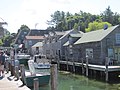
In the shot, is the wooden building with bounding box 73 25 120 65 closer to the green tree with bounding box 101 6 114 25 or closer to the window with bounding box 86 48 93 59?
the window with bounding box 86 48 93 59

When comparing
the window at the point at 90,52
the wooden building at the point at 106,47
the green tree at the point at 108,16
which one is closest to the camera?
the wooden building at the point at 106,47

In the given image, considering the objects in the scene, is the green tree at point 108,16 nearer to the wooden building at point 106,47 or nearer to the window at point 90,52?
the window at point 90,52

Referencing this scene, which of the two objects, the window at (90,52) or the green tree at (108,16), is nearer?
the window at (90,52)

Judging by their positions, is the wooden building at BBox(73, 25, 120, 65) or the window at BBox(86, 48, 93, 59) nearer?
the wooden building at BBox(73, 25, 120, 65)

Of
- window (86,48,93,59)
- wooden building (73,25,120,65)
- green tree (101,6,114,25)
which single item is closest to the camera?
wooden building (73,25,120,65)

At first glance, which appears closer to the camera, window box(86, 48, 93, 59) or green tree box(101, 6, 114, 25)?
window box(86, 48, 93, 59)

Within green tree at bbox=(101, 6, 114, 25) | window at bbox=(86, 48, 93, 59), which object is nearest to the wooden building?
window at bbox=(86, 48, 93, 59)

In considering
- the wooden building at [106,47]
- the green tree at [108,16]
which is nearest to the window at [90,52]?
the wooden building at [106,47]

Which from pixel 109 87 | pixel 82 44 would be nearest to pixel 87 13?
pixel 82 44

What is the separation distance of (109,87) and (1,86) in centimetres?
1132

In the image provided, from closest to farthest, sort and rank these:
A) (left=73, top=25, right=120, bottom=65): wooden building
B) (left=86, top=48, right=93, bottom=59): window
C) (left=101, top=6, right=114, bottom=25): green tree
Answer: (left=73, top=25, right=120, bottom=65): wooden building → (left=86, top=48, right=93, bottom=59): window → (left=101, top=6, right=114, bottom=25): green tree

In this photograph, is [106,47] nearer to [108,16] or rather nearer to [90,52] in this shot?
[90,52]

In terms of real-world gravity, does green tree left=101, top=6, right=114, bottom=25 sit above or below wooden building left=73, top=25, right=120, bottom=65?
above

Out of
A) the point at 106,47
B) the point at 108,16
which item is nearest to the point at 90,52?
the point at 106,47
